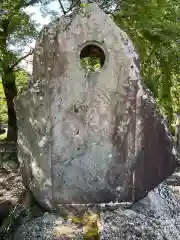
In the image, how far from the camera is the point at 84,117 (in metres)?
3.32

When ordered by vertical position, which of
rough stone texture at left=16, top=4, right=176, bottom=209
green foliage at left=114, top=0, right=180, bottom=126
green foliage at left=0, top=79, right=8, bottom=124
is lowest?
green foliage at left=0, top=79, right=8, bottom=124

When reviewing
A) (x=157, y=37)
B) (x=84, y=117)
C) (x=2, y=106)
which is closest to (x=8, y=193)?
(x=84, y=117)

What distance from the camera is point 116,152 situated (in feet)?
11.0

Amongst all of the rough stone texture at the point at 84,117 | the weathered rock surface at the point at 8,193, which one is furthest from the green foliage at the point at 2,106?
the rough stone texture at the point at 84,117

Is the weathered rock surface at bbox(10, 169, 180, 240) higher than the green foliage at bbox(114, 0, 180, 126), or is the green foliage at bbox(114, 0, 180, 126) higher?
the green foliage at bbox(114, 0, 180, 126)

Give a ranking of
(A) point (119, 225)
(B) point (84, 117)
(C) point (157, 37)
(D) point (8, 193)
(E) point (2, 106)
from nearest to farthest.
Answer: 1. (A) point (119, 225)
2. (B) point (84, 117)
3. (D) point (8, 193)
4. (C) point (157, 37)
5. (E) point (2, 106)

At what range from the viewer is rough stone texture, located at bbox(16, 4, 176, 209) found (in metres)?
3.29

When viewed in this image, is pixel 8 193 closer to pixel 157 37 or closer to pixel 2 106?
pixel 157 37

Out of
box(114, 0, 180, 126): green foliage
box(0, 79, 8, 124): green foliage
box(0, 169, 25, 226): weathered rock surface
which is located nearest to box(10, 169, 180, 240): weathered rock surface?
box(0, 169, 25, 226): weathered rock surface

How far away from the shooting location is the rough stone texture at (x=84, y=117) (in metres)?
3.29

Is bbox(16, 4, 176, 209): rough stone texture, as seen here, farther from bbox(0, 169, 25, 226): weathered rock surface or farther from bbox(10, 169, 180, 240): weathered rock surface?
bbox(0, 169, 25, 226): weathered rock surface

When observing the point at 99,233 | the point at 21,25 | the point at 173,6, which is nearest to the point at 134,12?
the point at 173,6

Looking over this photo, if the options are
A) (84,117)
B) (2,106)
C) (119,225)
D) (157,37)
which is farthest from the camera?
(2,106)

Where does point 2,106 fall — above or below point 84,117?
below
